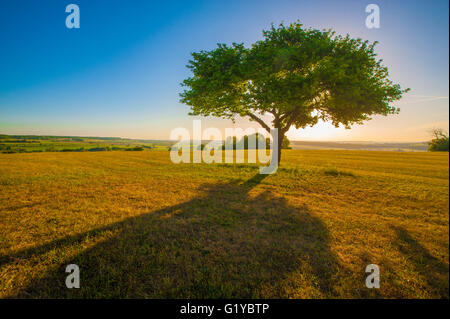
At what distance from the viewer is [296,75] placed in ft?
39.9

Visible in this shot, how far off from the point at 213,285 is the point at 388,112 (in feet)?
62.4

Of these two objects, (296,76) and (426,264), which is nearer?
(426,264)

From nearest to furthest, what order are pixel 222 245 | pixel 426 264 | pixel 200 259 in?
pixel 426 264
pixel 200 259
pixel 222 245

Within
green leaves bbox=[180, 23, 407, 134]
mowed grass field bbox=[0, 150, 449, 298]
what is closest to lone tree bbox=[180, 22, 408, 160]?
green leaves bbox=[180, 23, 407, 134]

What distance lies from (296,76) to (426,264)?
12.1 metres

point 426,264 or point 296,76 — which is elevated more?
point 296,76

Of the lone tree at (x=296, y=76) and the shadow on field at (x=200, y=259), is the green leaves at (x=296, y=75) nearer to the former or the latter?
the lone tree at (x=296, y=76)

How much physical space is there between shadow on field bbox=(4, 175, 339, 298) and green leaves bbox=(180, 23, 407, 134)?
1060cm

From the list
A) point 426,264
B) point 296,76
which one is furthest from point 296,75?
point 426,264

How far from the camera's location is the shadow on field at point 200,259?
296 centimetres

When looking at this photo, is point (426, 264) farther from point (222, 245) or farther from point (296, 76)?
point (296, 76)

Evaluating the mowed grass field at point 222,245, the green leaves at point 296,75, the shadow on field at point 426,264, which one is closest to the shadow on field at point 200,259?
the mowed grass field at point 222,245

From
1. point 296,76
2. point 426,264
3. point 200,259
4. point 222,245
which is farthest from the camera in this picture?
point 296,76
